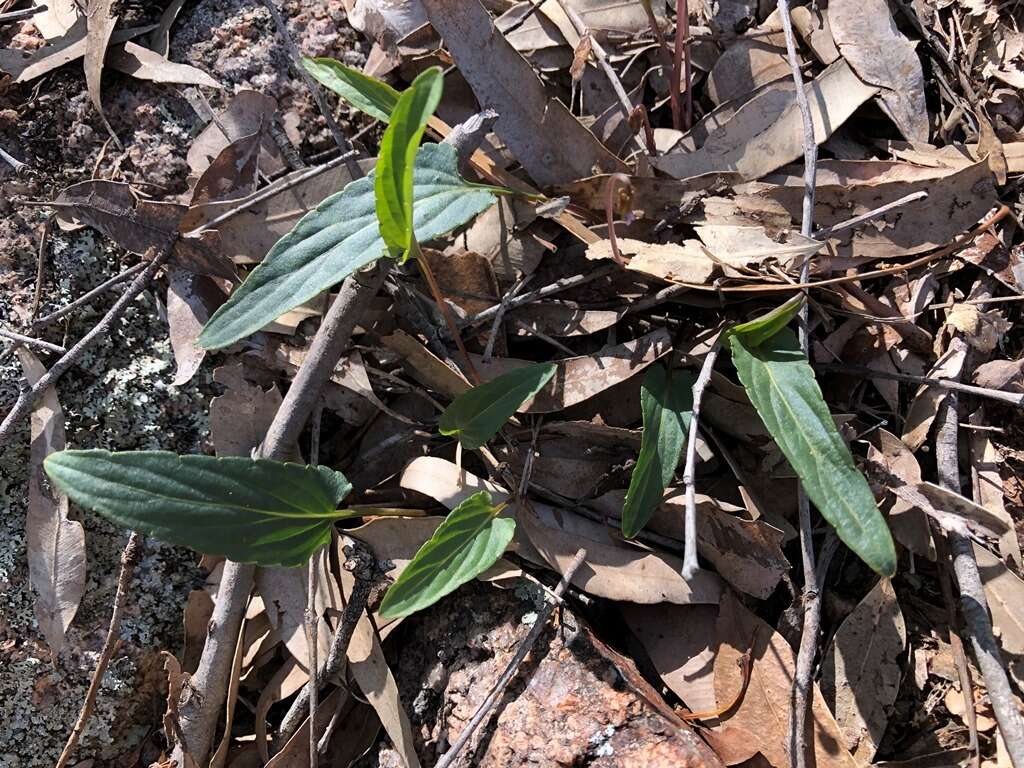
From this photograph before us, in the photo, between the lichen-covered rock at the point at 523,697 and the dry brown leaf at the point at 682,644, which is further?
the dry brown leaf at the point at 682,644

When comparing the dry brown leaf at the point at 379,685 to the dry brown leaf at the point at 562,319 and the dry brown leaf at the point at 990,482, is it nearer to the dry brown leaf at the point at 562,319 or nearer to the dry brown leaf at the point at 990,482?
the dry brown leaf at the point at 562,319

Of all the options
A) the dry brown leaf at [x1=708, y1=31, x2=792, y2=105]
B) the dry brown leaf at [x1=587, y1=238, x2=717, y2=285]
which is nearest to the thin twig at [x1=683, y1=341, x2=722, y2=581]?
the dry brown leaf at [x1=587, y1=238, x2=717, y2=285]

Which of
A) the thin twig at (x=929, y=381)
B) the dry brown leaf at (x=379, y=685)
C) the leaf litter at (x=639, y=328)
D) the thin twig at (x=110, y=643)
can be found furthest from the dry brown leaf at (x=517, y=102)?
the thin twig at (x=110, y=643)

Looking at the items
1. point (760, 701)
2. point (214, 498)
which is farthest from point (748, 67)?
point (214, 498)

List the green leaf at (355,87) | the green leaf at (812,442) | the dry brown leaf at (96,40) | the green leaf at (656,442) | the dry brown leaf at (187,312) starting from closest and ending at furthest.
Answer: the green leaf at (812,442)
the green leaf at (656,442)
the green leaf at (355,87)
the dry brown leaf at (187,312)
the dry brown leaf at (96,40)

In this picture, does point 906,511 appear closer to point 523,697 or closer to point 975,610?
point 975,610

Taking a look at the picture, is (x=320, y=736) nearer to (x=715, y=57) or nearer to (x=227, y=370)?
(x=227, y=370)

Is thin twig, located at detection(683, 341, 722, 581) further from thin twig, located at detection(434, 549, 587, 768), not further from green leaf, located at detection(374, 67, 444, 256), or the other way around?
green leaf, located at detection(374, 67, 444, 256)
